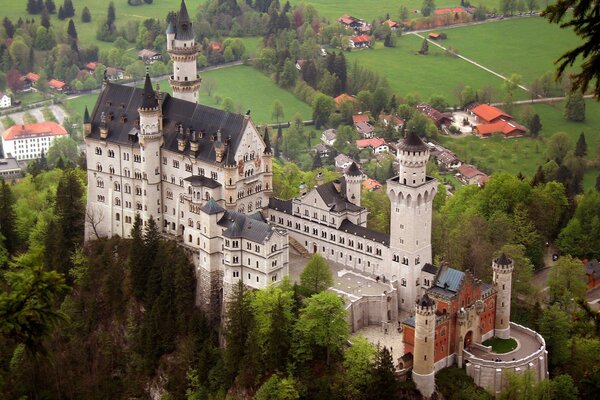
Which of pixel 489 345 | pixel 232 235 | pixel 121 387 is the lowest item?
pixel 121 387

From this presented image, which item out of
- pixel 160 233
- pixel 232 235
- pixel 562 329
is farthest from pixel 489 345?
pixel 160 233

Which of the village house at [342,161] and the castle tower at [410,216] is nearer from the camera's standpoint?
the castle tower at [410,216]

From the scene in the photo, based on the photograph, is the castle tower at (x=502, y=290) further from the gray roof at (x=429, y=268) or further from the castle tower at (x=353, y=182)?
the castle tower at (x=353, y=182)

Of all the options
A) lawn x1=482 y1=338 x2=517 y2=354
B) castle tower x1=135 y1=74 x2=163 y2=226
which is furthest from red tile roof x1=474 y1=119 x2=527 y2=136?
lawn x1=482 y1=338 x2=517 y2=354

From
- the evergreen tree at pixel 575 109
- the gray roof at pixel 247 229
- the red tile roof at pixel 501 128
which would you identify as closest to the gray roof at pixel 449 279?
the gray roof at pixel 247 229

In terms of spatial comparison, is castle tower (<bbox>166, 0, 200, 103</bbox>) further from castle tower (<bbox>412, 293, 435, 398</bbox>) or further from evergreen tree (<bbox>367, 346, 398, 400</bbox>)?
evergreen tree (<bbox>367, 346, 398, 400</bbox>)

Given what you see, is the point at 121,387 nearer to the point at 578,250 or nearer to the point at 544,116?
the point at 578,250
